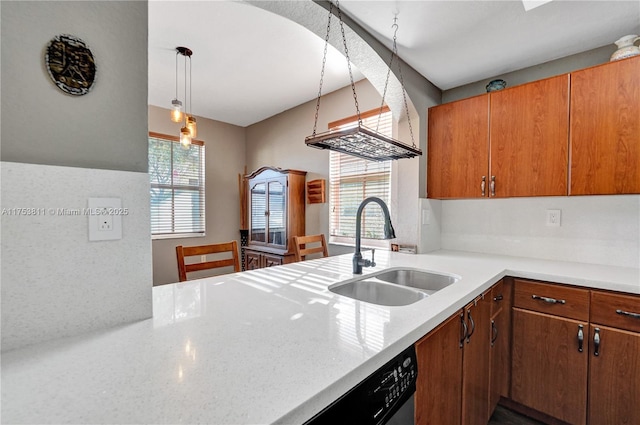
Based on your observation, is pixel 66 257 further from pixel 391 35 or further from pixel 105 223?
pixel 391 35

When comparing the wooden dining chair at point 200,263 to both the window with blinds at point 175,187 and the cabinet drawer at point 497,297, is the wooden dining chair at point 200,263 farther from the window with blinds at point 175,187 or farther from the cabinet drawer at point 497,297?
the window with blinds at point 175,187

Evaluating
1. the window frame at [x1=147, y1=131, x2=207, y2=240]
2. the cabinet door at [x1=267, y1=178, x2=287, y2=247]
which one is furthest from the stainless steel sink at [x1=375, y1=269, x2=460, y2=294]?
the window frame at [x1=147, y1=131, x2=207, y2=240]

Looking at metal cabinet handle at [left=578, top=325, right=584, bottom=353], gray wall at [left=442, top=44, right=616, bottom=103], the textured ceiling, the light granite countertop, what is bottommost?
metal cabinet handle at [left=578, top=325, right=584, bottom=353]

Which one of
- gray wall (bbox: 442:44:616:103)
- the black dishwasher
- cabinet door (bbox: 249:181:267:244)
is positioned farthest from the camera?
cabinet door (bbox: 249:181:267:244)

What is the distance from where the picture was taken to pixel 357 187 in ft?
9.65

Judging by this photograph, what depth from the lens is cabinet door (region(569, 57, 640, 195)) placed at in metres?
1.49

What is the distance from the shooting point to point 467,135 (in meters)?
2.06

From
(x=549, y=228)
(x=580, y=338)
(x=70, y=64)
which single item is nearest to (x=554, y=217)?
(x=549, y=228)

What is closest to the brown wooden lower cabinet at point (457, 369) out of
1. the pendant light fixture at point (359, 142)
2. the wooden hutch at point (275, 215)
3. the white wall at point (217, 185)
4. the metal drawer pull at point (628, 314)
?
the metal drawer pull at point (628, 314)

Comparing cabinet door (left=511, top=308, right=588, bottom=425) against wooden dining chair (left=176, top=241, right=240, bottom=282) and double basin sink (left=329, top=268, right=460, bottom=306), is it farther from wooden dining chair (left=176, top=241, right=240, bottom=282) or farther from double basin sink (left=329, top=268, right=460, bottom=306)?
wooden dining chair (left=176, top=241, right=240, bottom=282)

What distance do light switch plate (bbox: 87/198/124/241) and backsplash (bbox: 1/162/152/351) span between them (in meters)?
0.01

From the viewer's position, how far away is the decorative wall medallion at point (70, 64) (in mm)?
710

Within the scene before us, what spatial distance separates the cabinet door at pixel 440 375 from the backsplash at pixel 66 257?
0.90 metres

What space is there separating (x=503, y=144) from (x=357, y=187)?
1.36m
